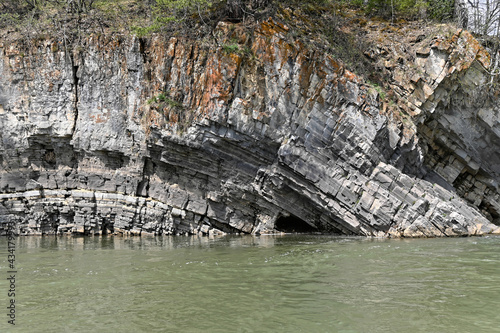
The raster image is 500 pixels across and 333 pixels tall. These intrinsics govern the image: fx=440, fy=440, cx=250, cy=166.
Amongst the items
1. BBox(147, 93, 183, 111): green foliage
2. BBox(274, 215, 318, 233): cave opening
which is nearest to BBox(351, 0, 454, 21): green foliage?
BBox(274, 215, 318, 233): cave opening

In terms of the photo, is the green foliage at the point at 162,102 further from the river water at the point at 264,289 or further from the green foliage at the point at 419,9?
the green foliage at the point at 419,9

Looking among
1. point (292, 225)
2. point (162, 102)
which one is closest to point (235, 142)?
point (162, 102)

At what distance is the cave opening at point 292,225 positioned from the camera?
58.1ft

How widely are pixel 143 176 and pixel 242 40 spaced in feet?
21.7

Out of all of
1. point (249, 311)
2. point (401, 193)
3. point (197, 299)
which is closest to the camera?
point (249, 311)

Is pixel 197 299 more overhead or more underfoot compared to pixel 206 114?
more underfoot

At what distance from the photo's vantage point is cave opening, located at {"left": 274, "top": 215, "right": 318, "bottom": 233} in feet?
58.1

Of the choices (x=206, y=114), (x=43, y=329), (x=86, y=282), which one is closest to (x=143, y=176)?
(x=206, y=114)

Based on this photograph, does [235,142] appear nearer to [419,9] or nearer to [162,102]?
[162,102]

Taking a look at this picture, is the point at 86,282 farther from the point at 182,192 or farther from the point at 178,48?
the point at 178,48

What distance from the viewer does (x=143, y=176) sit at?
1762 cm

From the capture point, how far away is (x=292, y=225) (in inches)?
708

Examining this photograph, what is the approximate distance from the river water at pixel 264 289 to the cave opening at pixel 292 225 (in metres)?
4.69

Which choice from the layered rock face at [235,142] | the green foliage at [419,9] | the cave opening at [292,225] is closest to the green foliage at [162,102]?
the layered rock face at [235,142]
